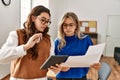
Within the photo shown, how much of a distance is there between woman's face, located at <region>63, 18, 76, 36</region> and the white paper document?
0.29 meters

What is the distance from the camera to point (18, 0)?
4883 mm

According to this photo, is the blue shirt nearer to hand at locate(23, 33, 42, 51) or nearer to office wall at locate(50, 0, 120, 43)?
hand at locate(23, 33, 42, 51)

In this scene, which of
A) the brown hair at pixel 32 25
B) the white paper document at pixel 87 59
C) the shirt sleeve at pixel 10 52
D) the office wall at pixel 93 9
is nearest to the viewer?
the shirt sleeve at pixel 10 52

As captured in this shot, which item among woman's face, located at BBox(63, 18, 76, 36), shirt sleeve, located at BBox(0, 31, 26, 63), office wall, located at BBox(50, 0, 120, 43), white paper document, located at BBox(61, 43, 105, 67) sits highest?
office wall, located at BBox(50, 0, 120, 43)

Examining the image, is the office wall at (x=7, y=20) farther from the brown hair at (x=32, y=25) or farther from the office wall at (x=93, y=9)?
the office wall at (x=93, y=9)

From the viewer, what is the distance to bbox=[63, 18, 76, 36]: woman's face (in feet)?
5.70

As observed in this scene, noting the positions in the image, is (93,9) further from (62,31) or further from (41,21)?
(41,21)

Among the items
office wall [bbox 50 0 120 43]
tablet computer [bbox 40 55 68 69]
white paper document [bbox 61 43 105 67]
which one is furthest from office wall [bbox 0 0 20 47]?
office wall [bbox 50 0 120 43]

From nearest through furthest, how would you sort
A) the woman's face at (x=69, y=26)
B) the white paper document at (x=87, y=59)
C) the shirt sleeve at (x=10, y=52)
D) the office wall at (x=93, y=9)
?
the shirt sleeve at (x=10, y=52)
the white paper document at (x=87, y=59)
the woman's face at (x=69, y=26)
the office wall at (x=93, y=9)

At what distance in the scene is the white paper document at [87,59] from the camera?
4.99 feet

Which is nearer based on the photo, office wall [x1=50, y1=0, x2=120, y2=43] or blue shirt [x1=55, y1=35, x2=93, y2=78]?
blue shirt [x1=55, y1=35, x2=93, y2=78]

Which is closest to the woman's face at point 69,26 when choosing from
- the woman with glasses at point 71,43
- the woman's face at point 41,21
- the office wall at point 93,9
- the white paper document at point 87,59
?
the woman with glasses at point 71,43

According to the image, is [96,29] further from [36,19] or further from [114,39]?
[36,19]

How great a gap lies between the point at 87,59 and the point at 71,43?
10.4 inches
